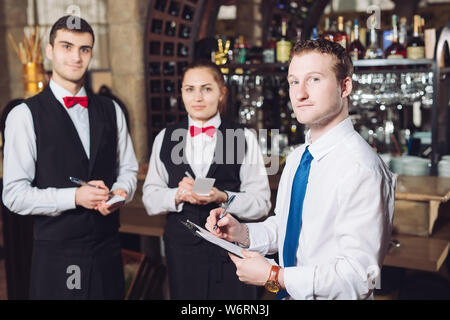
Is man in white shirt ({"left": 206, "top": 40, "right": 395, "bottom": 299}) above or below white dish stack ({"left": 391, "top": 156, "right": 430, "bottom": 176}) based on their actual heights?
above

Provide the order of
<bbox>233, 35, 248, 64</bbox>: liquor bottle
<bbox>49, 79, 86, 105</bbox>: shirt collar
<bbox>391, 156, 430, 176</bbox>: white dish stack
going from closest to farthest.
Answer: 1. <bbox>49, 79, 86, 105</bbox>: shirt collar
2. <bbox>391, 156, 430, 176</bbox>: white dish stack
3. <bbox>233, 35, 248, 64</bbox>: liquor bottle

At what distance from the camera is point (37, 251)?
2154 mm

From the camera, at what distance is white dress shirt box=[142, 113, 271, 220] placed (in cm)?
220

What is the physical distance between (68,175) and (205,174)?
1.87 ft

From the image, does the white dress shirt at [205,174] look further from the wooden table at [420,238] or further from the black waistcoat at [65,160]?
the wooden table at [420,238]

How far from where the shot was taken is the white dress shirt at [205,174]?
7.20 feet

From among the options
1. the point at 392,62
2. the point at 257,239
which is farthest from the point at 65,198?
the point at 392,62

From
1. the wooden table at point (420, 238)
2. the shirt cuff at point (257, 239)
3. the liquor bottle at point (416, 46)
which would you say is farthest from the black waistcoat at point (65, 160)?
the liquor bottle at point (416, 46)

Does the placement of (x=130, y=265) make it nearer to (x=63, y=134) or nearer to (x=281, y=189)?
(x=63, y=134)

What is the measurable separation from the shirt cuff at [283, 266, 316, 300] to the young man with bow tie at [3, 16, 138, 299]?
1.00 metres

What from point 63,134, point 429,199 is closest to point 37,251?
point 63,134

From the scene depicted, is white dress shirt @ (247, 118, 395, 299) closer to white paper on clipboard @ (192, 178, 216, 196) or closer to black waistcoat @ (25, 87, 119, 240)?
white paper on clipboard @ (192, 178, 216, 196)

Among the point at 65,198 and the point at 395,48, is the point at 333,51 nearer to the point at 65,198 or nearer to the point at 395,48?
the point at 65,198

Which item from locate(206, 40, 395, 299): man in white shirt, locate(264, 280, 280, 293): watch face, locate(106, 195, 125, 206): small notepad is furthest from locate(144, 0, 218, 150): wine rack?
locate(264, 280, 280, 293): watch face
